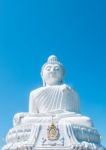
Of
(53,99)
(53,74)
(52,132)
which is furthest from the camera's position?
(53,74)

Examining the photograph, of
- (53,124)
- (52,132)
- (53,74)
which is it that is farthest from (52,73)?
(52,132)

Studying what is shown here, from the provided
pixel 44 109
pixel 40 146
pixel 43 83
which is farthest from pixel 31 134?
pixel 43 83

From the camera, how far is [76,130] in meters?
26.2

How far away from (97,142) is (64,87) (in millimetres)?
3666

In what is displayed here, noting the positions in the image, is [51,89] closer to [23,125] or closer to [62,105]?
[62,105]

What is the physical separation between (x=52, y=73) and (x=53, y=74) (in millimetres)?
77

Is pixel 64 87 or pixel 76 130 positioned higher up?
pixel 64 87

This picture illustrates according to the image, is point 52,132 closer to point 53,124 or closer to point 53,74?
point 53,124

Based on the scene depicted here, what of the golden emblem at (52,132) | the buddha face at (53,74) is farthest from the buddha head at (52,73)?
the golden emblem at (52,132)

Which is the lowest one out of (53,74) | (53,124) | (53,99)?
(53,124)

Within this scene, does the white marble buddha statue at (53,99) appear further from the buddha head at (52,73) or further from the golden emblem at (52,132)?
the golden emblem at (52,132)

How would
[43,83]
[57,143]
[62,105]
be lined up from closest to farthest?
[57,143] < [62,105] < [43,83]

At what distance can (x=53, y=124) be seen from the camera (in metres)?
26.1

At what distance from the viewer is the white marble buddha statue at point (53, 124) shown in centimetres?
2573
